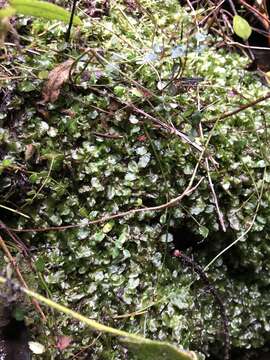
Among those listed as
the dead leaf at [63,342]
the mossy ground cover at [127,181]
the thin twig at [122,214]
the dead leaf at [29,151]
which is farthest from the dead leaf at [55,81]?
the dead leaf at [63,342]

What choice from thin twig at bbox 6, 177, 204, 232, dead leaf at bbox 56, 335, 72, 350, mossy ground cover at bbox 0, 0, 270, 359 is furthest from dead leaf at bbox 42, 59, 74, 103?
dead leaf at bbox 56, 335, 72, 350

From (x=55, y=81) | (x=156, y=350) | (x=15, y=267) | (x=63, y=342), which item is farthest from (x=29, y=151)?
(x=156, y=350)

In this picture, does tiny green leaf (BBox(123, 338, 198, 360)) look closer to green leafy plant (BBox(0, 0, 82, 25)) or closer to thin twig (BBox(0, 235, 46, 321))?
thin twig (BBox(0, 235, 46, 321))

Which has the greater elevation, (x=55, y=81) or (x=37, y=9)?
(x=37, y=9)

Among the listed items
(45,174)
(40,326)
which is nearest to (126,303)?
A: (40,326)

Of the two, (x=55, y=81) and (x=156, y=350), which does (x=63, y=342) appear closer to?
(x=156, y=350)

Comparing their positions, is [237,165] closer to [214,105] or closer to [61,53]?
[214,105]
